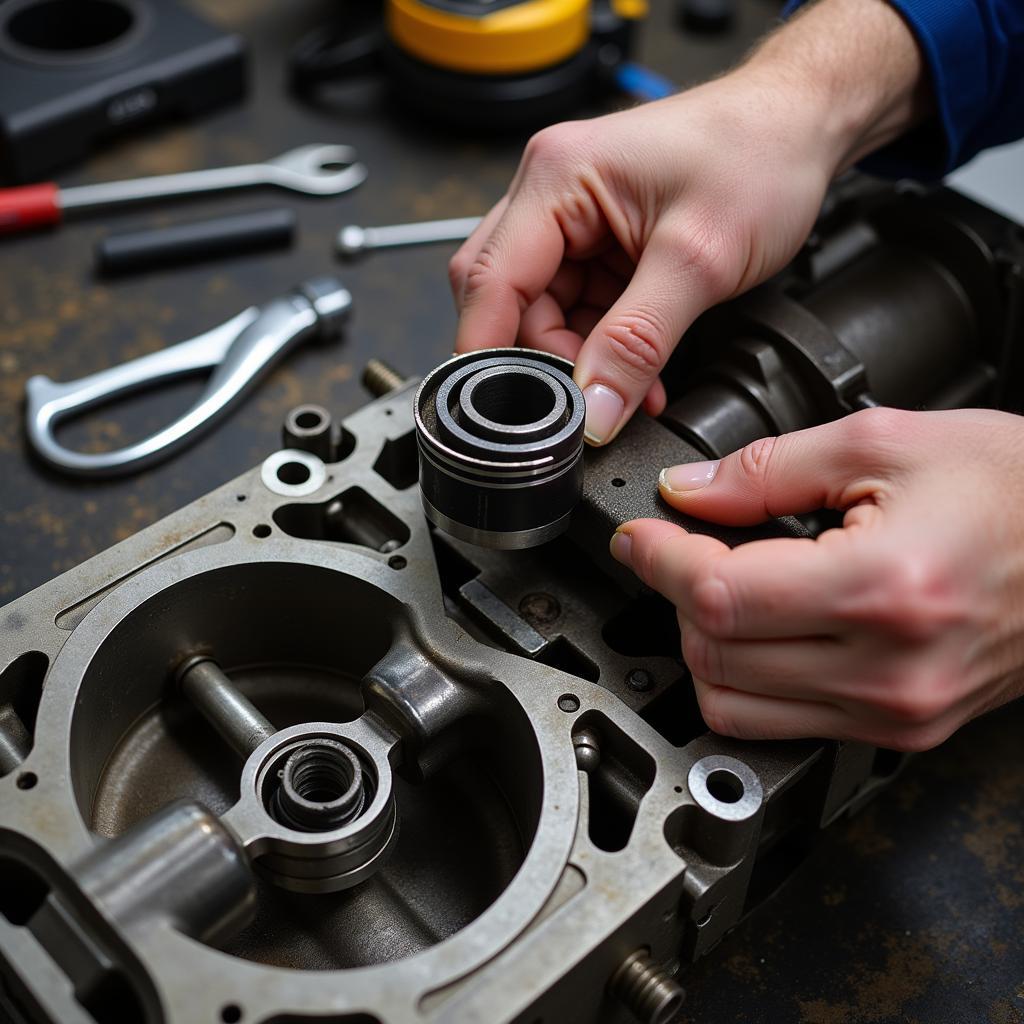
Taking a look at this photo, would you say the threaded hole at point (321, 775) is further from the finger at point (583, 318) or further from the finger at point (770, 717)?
the finger at point (583, 318)

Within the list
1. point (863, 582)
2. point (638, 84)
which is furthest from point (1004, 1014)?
point (638, 84)

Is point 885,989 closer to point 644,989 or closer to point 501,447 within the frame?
point 644,989

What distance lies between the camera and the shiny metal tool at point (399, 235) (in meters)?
2.44

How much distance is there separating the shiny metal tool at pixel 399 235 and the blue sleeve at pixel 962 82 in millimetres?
854

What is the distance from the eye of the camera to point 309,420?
165 cm

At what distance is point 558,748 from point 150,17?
2.06 meters

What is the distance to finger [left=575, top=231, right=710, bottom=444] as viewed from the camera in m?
1.49

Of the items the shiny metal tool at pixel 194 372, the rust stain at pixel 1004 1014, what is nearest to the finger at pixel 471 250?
the shiny metal tool at pixel 194 372

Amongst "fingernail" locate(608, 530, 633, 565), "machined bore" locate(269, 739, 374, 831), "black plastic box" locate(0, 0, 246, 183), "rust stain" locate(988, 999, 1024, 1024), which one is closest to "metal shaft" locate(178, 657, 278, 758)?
"machined bore" locate(269, 739, 374, 831)

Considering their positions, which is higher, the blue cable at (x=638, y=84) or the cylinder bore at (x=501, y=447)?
the cylinder bore at (x=501, y=447)

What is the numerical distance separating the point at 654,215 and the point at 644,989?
1000 mm

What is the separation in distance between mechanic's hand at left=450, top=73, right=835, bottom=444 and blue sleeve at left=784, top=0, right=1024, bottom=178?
0.91 ft

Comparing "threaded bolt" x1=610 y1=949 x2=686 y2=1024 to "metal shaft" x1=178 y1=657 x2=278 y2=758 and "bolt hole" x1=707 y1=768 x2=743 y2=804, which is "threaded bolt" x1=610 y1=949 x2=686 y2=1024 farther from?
"metal shaft" x1=178 y1=657 x2=278 y2=758

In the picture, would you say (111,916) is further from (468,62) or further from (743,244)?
(468,62)
